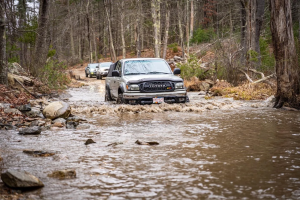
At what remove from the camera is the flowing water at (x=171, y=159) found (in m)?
4.11

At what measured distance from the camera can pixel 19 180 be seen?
4164mm

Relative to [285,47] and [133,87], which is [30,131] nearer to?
[133,87]

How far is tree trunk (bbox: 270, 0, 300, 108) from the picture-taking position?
11.5 metres

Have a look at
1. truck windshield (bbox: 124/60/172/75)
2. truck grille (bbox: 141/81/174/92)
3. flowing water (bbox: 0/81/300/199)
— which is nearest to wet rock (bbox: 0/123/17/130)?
flowing water (bbox: 0/81/300/199)

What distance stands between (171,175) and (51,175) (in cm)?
143

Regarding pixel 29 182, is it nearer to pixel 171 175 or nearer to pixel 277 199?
pixel 171 175

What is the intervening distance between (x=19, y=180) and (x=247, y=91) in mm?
13389

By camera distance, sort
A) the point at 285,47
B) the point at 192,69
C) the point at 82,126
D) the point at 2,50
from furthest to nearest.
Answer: the point at 192,69, the point at 2,50, the point at 285,47, the point at 82,126

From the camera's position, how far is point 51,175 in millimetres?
4691

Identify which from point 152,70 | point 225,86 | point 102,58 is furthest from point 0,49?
point 102,58

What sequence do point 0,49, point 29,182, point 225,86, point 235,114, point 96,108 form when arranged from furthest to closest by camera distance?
point 225,86 < point 0,49 < point 96,108 < point 235,114 < point 29,182

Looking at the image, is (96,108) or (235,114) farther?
(96,108)

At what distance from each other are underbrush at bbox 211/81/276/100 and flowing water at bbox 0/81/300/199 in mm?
5737

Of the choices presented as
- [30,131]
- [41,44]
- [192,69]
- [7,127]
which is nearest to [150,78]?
[7,127]
